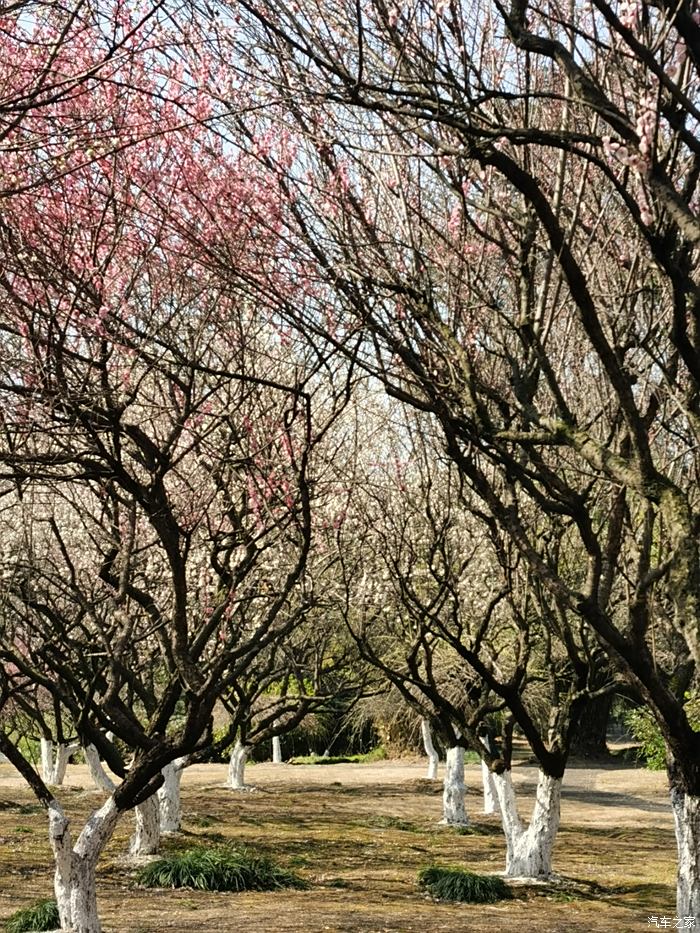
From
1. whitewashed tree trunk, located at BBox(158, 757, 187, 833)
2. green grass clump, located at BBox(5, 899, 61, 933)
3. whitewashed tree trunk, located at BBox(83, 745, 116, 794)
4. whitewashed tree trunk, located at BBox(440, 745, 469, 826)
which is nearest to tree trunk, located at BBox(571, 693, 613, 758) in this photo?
whitewashed tree trunk, located at BBox(440, 745, 469, 826)

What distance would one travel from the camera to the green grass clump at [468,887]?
12102mm

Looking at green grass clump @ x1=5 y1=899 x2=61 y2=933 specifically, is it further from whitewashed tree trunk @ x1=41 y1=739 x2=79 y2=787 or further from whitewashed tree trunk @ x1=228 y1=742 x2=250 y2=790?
whitewashed tree trunk @ x1=228 y1=742 x2=250 y2=790

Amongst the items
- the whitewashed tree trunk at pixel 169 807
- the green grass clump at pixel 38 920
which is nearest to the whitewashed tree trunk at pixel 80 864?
the green grass clump at pixel 38 920

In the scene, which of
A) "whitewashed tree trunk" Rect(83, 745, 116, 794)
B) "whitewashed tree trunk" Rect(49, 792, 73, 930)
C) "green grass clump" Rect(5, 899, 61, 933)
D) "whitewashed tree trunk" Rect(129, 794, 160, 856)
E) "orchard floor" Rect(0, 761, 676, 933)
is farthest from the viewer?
"whitewashed tree trunk" Rect(83, 745, 116, 794)

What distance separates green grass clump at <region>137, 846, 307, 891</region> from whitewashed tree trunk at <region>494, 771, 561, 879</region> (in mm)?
2528

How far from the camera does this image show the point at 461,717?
13195 mm

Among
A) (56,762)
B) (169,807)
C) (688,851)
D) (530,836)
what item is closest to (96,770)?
(169,807)

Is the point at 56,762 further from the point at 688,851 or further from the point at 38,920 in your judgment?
the point at 688,851

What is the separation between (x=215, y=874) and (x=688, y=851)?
23.6ft

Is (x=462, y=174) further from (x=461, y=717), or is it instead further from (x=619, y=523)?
(x=461, y=717)

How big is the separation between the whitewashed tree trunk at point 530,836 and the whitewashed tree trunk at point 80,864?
226 inches

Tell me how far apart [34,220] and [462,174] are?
2445 mm

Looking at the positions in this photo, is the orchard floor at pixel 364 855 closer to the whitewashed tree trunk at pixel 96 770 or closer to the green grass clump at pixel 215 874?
the green grass clump at pixel 215 874

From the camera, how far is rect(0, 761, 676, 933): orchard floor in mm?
10906
